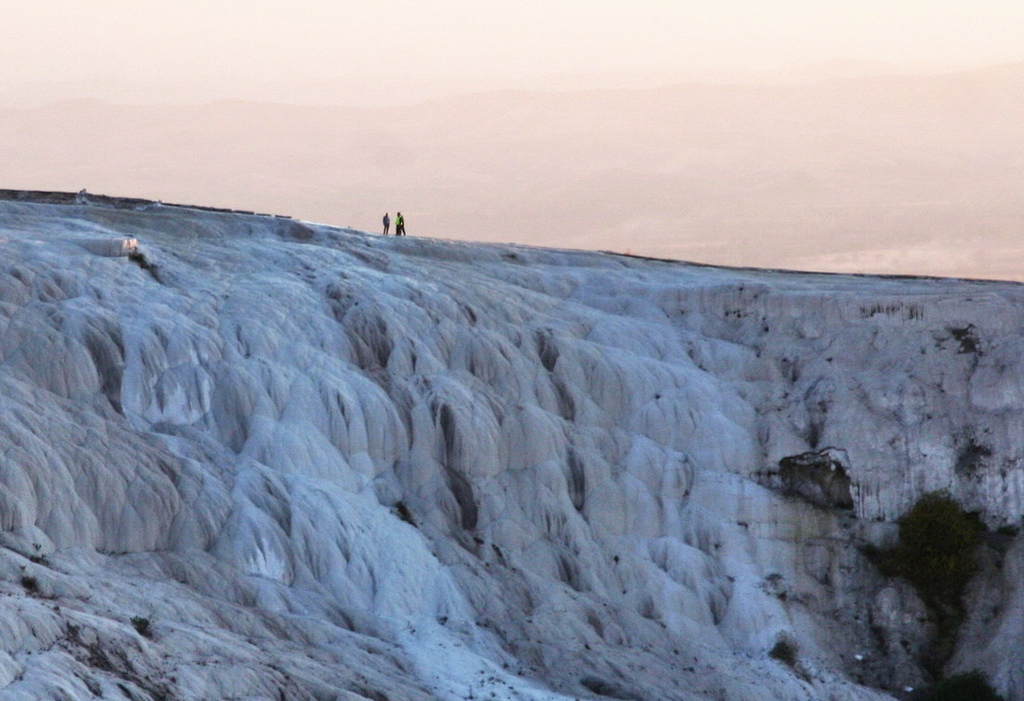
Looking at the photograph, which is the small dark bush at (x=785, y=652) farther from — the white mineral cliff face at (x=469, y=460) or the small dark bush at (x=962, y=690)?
the small dark bush at (x=962, y=690)

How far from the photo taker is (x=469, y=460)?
54.8m

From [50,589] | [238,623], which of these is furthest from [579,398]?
[50,589]

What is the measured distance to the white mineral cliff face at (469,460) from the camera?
44000 mm

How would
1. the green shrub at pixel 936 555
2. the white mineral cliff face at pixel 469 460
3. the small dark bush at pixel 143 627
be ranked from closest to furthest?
the small dark bush at pixel 143 627
the white mineral cliff face at pixel 469 460
the green shrub at pixel 936 555

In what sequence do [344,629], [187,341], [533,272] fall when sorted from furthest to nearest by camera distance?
1. [533,272]
2. [187,341]
3. [344,629]

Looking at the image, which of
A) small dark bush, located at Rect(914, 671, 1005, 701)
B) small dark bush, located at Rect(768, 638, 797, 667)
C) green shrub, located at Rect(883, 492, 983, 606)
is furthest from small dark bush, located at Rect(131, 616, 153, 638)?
green shrub, located at Rect(883, 492, 983, 606)

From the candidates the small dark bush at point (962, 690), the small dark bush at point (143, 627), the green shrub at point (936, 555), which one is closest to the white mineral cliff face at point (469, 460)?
the small dark bush at point (143, 627)

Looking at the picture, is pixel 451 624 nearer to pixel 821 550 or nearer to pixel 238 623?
pixel 238 623

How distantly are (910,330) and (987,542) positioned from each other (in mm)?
8986

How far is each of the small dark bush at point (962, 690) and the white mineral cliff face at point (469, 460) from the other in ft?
2.53

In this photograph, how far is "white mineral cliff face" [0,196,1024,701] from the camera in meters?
44.0

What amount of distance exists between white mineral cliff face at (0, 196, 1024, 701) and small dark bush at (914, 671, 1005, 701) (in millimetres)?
771

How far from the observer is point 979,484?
5941 centimetres

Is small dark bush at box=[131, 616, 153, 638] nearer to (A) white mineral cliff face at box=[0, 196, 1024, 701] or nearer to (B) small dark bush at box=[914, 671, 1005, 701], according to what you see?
(A) white mineral cliff face at box=[0, 196, 1024, 701]
